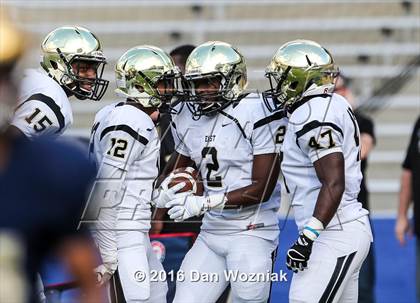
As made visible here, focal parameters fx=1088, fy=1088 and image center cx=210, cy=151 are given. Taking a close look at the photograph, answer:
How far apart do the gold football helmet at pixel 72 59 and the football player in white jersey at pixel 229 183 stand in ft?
1.51

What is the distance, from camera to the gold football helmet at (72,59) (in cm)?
484

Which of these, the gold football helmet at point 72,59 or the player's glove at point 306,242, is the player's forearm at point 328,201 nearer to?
the player's glove at point 306,242

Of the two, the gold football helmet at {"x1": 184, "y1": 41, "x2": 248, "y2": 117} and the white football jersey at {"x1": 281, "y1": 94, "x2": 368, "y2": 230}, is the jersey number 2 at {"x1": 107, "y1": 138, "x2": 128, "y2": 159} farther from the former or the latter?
the white football jersey at {"x1": 281, "y1": 94, "x2": 368, "y2": 230}

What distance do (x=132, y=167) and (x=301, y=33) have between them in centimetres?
496

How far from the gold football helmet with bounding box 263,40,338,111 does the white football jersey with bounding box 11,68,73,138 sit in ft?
2.90

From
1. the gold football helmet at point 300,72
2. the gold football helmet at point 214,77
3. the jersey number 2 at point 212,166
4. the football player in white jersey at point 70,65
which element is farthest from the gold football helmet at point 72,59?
the gold football helmet at point 300,72

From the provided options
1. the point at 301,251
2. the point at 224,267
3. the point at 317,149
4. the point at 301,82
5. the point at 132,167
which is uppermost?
the point at 301,82

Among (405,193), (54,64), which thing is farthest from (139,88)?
(405,193)

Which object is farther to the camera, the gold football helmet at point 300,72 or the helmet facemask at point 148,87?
the helmet facemask at point 148,87

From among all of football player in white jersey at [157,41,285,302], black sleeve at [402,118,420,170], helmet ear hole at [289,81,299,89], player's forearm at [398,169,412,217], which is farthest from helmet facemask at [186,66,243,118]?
player's forearm at [398,169,412,217]

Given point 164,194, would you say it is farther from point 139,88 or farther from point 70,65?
point 70,65

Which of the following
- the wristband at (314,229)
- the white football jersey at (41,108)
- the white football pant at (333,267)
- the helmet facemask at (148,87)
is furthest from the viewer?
the helmet facemask at (148,87)

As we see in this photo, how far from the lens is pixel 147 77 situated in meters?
4.82

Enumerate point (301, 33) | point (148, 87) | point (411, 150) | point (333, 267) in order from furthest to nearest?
1. point (301, 33)
2. point (411, 150)
3. point (148, 87)
4. point (333, 267)
